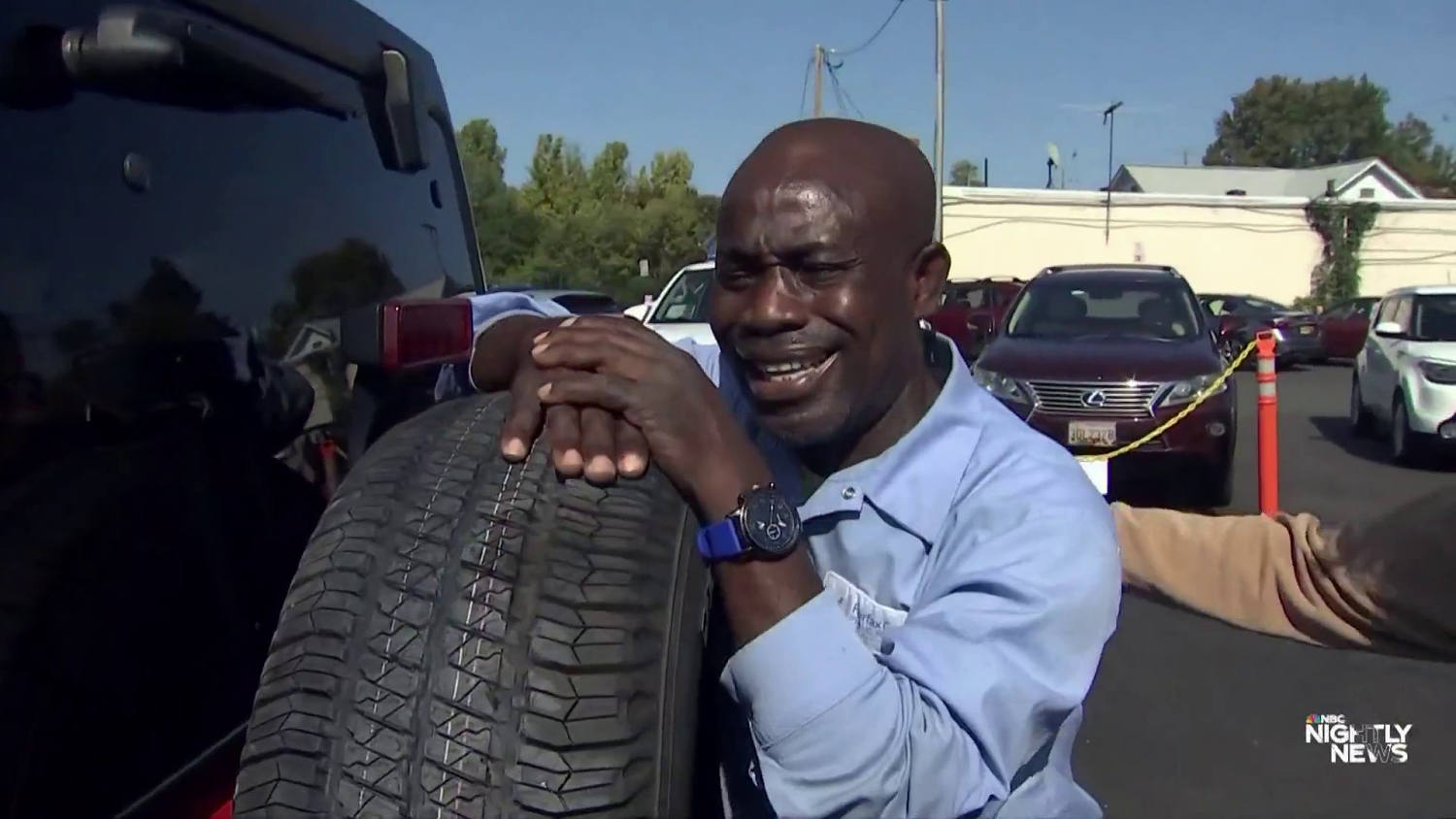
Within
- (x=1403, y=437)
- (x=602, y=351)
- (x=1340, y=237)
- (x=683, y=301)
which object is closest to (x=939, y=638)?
(x=602, y=351)

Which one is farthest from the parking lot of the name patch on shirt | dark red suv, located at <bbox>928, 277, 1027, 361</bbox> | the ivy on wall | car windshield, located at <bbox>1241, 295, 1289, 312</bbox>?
the ivy on wall

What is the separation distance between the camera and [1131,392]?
34.6 ft

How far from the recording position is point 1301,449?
617 inches

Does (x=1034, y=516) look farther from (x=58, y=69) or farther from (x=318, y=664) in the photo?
(x=58, y=69)

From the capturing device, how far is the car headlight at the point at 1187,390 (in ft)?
34.5

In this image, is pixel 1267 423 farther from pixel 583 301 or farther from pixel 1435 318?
pixel 1435 318

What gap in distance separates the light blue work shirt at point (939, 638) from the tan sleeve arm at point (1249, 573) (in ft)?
2.42

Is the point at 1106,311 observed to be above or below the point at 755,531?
below

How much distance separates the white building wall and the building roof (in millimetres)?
14509

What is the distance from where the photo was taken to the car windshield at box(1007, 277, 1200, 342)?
11.6 meters

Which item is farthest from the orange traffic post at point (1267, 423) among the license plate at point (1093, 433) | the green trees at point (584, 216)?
the green trees at point (584, 216)

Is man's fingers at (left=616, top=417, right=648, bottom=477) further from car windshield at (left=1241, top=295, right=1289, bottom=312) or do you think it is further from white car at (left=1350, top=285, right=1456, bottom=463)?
car windshield at (left=1241, top=295, right=1289, bottom=312)

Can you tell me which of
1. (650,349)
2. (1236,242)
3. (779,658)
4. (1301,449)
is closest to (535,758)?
(779,658)

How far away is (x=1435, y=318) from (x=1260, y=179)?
54.6m
